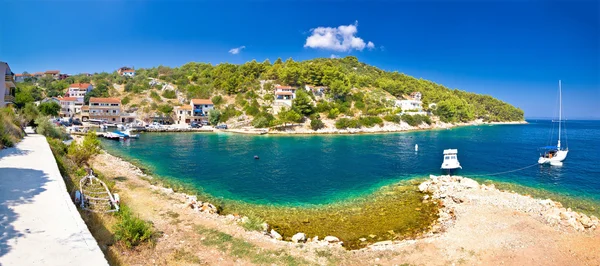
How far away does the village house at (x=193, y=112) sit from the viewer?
77812mm

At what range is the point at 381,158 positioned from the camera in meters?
35.9

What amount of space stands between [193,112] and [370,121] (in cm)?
4869

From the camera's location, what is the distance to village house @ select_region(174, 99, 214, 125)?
7781cm

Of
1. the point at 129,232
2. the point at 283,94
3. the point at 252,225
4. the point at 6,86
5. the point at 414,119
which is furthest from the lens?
the point at 414,119

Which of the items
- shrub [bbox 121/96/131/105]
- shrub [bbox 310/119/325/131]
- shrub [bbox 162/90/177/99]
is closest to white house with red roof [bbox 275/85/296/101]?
shrub [bbox 310/119/325/131]

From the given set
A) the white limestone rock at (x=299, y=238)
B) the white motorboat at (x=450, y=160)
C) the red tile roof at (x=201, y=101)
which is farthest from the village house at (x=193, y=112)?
the white limestone rock at (x=299, y=238)

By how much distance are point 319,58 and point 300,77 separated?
63.7 m

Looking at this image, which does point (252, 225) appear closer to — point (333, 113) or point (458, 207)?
point (458, 207)

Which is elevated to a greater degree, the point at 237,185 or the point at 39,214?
the point at 39,214

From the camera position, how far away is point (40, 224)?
7.27 m

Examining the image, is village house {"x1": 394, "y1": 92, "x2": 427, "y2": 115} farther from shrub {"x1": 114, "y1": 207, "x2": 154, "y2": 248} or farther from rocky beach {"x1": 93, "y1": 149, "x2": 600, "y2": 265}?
shrub {"x1": 114, "y1": 207, "x2": 154, "y2": 248}

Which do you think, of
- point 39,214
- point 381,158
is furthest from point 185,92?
point 39,214

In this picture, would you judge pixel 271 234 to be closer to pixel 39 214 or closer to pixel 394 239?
pixel 394 239

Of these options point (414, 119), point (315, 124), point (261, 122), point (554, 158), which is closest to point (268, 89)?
point (261, 122)
